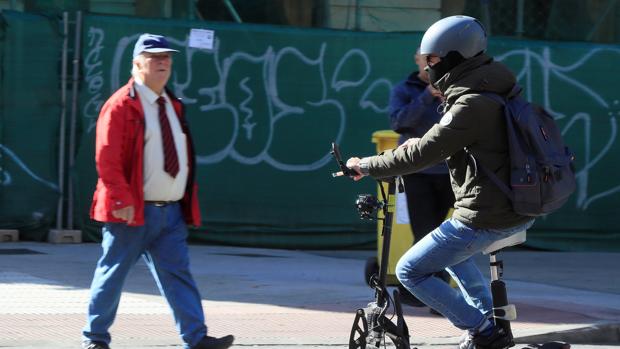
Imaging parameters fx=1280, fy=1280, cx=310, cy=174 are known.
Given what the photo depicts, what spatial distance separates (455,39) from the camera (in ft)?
19.0

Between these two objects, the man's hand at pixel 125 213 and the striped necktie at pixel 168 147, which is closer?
the man's hand at pixel 125 213

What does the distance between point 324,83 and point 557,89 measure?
8.02 feet

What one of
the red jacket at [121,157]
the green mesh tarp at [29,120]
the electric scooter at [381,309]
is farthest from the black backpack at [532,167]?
the green mesh tarp at [29,120]

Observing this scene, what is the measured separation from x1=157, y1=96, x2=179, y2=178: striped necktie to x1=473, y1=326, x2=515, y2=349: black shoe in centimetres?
179

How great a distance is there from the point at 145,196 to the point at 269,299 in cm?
280

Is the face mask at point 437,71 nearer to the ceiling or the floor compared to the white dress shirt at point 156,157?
nearer to the ceiling

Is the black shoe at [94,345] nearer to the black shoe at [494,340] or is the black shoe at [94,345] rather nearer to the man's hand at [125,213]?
the man's hand at [125,213]

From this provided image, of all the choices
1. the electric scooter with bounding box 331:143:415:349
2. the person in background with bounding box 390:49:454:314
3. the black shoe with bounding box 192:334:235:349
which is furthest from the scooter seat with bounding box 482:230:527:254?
the person in background with bounding box 390:49:454:314

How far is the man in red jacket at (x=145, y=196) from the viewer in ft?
21.2

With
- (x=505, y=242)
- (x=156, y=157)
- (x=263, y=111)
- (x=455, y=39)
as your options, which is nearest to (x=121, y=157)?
(x=156, y=157)

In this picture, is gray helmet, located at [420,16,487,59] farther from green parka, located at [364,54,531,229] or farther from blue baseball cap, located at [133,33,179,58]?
blue baseball cap, located at [133,33,179,58]

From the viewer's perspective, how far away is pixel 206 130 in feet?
40.6

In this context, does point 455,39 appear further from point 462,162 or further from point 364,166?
point 364,166

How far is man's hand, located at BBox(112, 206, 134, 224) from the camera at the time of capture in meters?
6.39
